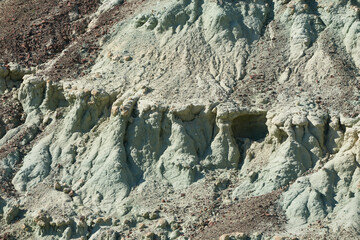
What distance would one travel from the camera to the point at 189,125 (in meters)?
40.1

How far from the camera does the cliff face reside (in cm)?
3700

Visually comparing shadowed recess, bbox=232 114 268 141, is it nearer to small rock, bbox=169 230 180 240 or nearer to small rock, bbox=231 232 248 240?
small rock, bbox=169 230 180 240

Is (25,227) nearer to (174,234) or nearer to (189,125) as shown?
(174,234)

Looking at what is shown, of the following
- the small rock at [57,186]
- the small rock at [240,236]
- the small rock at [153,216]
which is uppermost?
the small rock at [57,186]

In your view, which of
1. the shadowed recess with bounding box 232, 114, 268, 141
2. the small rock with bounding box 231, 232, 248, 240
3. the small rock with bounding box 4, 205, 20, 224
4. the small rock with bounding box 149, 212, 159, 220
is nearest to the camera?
the small rock with bounding box 231, 232, 248, 240

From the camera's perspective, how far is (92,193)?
130 ft

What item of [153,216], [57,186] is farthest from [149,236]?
[57,186]

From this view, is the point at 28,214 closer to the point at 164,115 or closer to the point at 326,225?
the point at 164,115

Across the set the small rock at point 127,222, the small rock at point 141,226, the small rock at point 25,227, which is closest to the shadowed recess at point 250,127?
the small rock at point 141,226

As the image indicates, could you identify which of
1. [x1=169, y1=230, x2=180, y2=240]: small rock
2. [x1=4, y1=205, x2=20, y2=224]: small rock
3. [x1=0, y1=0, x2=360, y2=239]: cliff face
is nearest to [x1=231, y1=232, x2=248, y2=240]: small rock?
[x1=0, y1=0, x2=360, y2=239]: cliff face

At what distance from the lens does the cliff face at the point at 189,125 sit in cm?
3700

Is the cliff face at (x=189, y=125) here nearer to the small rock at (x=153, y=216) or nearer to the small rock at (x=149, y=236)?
the small rock at (x=153, y=216)

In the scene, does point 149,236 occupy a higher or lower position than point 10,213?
lower

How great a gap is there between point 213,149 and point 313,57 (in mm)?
6619
